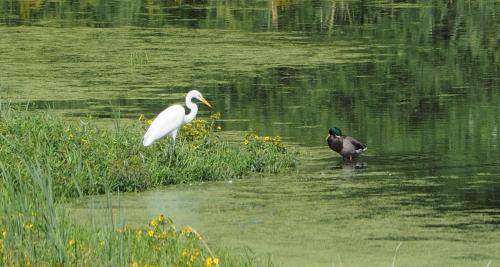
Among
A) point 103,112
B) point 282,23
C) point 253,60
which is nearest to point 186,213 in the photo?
point 103,112

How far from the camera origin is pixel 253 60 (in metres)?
16.4

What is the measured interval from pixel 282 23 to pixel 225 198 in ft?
40.4

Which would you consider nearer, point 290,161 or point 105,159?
point 105,159

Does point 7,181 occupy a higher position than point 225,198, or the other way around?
point 7,181

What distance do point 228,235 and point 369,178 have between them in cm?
227

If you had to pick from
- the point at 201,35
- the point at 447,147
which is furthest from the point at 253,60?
the point at 447,147

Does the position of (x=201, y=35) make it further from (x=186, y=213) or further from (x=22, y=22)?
(x=186, y=213)

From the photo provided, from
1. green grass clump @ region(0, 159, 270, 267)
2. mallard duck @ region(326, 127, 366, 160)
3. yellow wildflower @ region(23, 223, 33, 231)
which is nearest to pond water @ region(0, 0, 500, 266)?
mallard duck @ region(326, 127, 366, 160)

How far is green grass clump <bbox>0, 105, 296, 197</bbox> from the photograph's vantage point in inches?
344

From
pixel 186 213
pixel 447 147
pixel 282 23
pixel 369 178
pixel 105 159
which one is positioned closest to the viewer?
pixel 186 213

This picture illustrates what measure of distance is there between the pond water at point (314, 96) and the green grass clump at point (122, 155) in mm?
193

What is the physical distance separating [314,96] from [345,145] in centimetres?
343

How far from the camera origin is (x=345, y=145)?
10.4m

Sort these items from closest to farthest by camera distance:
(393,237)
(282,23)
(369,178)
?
(393,237)
(369,178)
(282,23)
